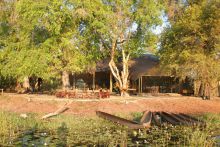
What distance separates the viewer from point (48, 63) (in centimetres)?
3494

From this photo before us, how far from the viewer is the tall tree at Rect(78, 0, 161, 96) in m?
35.3

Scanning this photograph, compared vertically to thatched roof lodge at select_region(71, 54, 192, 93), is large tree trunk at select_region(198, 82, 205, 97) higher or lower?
lower

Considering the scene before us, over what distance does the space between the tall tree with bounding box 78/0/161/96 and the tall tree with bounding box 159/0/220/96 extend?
8.41ft

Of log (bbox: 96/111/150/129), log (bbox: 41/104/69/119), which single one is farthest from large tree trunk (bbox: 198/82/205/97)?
log (bbox: 96/111/150/129)

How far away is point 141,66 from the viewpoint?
44.8 meters

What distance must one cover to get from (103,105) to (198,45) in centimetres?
1285

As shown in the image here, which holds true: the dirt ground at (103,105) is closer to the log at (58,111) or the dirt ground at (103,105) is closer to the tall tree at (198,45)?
the log at (58,111)

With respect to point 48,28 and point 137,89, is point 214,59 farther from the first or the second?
point 48,28

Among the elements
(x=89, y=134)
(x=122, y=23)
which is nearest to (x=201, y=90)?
(x=122, y=23)

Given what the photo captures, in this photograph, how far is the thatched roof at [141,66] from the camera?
4267 cm

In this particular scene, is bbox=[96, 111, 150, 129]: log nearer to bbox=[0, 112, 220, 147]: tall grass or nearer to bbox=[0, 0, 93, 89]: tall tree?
bbox=[0, 112, 220, 147]: tall grass

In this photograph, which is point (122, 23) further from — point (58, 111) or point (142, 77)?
point (58, 111)

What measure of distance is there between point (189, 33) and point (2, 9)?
18.3 meters

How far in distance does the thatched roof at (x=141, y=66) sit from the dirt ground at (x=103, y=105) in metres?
7.87
